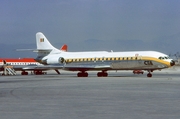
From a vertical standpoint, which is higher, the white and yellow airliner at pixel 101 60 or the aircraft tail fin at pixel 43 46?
the aircraft tail fin at pixel 43 46

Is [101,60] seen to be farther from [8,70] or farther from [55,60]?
[8,70]

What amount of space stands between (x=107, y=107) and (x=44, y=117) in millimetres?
3382

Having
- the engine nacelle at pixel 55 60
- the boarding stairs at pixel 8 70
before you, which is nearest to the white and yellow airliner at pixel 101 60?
the engine nacelle at pixel 55 60

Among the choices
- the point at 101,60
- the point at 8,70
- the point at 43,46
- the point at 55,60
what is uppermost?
the point at 43,46

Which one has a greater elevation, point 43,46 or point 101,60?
point 43,46

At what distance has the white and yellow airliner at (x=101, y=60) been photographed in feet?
165

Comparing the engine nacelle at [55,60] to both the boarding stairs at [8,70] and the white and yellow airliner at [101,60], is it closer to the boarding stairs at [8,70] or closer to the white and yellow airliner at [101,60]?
the white and yellow airliner at [101,60]

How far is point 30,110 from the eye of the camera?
1391 cm

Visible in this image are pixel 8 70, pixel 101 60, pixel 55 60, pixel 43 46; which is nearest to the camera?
pixel 101 60

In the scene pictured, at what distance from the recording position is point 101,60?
182ft

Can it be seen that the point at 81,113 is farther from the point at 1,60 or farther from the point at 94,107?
the point at 1,60

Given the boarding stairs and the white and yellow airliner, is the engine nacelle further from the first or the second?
the boarding stairs

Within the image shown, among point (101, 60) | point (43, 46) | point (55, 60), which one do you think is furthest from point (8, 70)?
point (101, 60)

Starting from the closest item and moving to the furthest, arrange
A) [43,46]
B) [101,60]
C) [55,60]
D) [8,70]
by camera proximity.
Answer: [101,60]
[55,60]
[43,46]
[8,70]
